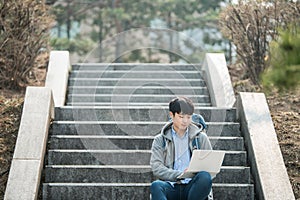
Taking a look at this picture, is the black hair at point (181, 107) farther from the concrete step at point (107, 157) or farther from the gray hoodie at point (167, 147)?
the concrete step at point (107, 157)

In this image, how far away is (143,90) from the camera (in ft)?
36.9

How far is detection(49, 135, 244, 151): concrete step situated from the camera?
28.3ft

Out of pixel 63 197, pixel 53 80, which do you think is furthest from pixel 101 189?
pixel 53 80

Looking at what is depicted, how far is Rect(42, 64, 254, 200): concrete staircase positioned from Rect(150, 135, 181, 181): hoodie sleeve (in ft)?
3.31

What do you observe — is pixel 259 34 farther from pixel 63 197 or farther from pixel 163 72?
pixel 63 197

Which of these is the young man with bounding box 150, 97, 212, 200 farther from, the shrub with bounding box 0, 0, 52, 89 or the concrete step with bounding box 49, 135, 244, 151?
the shrub with bounding box 0, 0, 52, 89

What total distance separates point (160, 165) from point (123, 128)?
2.23 meters

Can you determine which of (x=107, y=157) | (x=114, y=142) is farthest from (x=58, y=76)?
(x=107, y=157)

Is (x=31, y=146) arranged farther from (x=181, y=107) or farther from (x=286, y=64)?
(x=286, y=64)

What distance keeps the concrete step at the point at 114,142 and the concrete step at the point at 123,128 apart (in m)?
0.24

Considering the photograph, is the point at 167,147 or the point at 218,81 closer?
the point at 167,147

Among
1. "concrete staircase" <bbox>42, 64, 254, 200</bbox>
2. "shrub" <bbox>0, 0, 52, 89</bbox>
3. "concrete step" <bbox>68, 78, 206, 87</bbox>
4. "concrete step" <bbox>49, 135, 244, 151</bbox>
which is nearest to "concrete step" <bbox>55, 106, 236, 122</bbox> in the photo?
"concrete staircase" <bbox>42, 64, 254, 200</bbox>

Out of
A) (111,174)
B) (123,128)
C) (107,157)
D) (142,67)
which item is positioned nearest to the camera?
(111,174)

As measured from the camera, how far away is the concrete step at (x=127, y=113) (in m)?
9.21
